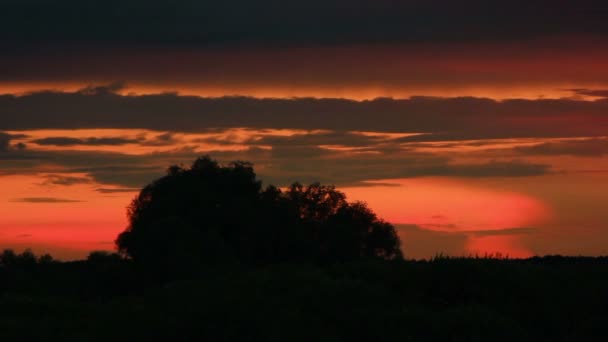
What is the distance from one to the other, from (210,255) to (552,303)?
2500 centimetres

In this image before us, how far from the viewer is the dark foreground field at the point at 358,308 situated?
24.7m

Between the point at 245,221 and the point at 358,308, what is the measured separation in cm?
3196

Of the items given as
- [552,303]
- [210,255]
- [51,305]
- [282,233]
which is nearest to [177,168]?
[282,233]

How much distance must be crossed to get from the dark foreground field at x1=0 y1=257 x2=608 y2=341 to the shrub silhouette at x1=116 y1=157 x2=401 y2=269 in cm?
2260

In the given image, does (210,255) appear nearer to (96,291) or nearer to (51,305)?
(96,291)

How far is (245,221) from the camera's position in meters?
57.3

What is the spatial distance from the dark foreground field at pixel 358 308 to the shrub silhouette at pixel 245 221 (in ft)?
74.2

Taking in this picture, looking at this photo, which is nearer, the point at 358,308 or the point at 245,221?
the point at 358,308

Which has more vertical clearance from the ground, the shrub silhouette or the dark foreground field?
the shrub silhouette

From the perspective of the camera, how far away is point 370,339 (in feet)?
81.7

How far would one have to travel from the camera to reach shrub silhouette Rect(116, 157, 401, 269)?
183ft

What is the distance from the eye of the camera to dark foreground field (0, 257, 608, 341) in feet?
81.1

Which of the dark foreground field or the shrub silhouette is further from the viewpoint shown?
the shrub silhouette

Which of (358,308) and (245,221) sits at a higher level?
(245,221)
